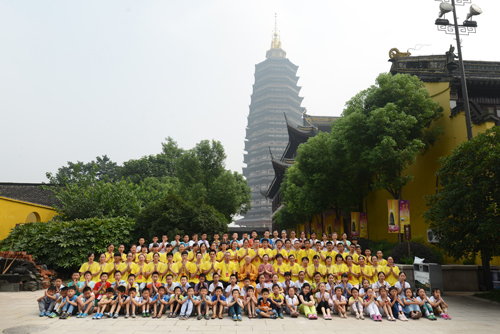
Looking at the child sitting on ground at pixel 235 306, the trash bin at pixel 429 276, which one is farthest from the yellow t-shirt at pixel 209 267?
the trash bin at pixel 429 276

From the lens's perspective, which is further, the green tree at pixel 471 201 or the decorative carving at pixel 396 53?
the decorative carving at pixel 396 53

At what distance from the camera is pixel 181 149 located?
152 feet

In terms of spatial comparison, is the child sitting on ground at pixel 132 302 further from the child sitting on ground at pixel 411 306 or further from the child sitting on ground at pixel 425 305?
the child sitting on ground at pixel 425 305

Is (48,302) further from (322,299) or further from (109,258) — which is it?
(322,299)

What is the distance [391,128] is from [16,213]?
19.3m

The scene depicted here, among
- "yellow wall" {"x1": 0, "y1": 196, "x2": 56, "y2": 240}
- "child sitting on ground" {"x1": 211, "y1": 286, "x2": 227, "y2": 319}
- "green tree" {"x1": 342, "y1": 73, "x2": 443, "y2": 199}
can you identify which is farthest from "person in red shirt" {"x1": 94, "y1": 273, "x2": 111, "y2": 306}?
"yellow wall" {"x1": 0, "y1": 196, "x2": 56, "y2": 240}

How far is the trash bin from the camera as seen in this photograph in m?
9.88

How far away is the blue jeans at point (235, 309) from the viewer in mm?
7535

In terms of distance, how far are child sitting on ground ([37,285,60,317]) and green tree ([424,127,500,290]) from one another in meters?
10.3

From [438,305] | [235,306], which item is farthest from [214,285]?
[438,305]

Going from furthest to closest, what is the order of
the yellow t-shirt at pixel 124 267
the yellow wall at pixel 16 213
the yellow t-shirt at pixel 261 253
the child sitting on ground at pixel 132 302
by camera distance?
the yellow wall at pixel 16 213 < the yellow t-shirt at pixel 261 253 < the yellow t-shirt at pixel 124 267 < the child sitting on ground at pixel 132 302

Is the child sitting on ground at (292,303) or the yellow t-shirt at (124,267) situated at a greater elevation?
the yellow t-shirt at (124,267)

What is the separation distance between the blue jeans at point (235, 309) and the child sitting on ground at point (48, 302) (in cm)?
391

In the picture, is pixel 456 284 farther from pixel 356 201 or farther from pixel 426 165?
pixel 356 201
